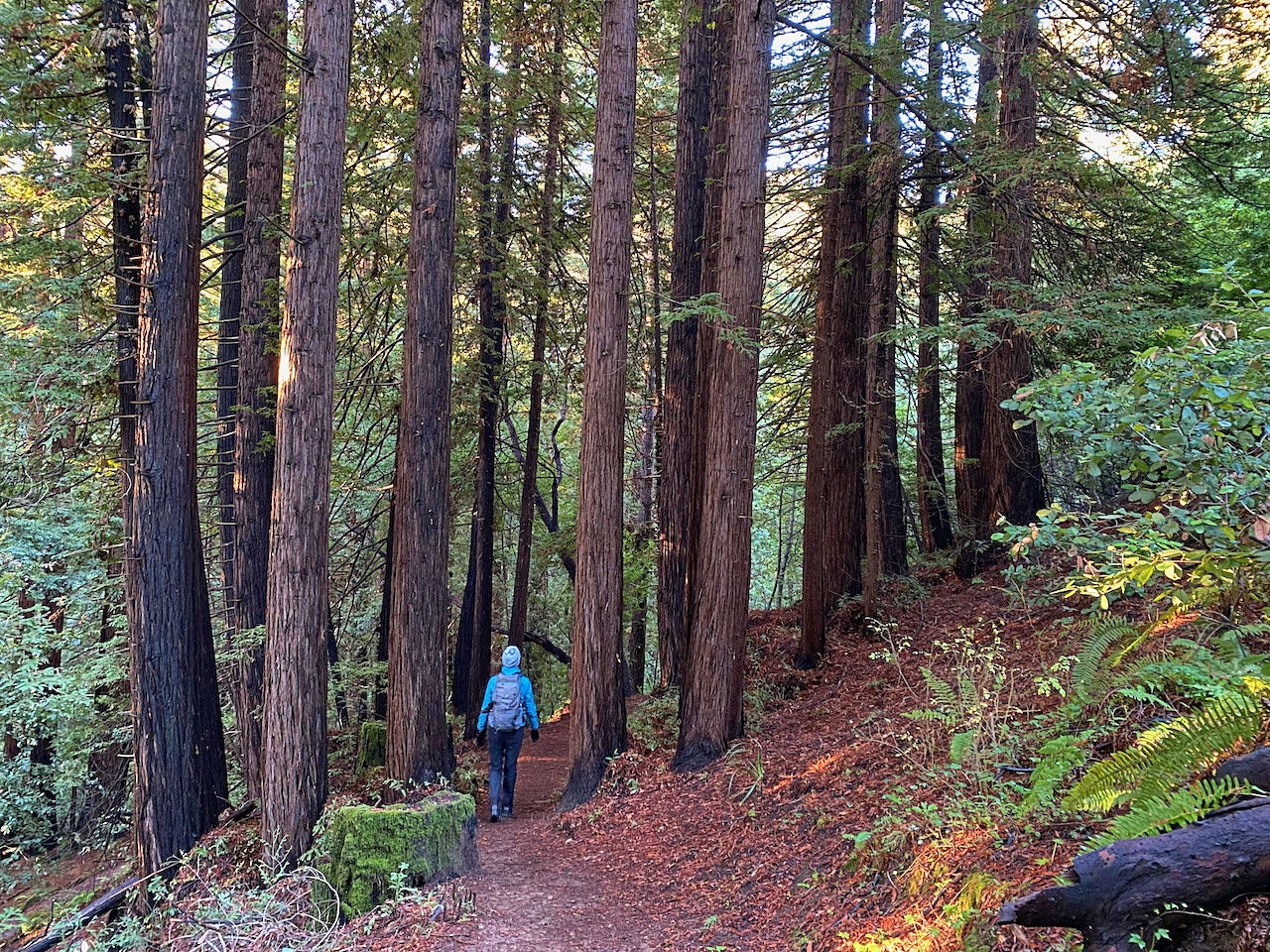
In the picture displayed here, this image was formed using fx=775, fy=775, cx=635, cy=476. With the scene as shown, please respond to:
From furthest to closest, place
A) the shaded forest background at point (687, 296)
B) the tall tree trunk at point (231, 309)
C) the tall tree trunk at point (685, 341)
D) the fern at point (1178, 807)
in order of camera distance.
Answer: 1. the tall tree trunk at point (231, 309)
2. the tall tree trunk at point (685, 341)
3. the shaded forest background at point (687, 296)
4. the fern at point (1178, 807)

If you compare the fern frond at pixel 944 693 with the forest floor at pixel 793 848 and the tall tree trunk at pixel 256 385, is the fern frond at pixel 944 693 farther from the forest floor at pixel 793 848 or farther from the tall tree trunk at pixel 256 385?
the tall tree trunk at pixel 256 385

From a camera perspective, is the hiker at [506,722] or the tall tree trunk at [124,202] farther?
the hiker at [506,722]

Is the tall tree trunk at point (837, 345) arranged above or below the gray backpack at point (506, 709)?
above

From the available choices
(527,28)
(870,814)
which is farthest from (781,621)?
(527,28)

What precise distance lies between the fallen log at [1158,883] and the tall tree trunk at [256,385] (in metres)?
9.63

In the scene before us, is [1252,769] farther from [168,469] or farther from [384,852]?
[168,469]

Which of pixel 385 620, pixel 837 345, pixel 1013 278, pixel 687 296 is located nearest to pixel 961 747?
pixel 1013 278

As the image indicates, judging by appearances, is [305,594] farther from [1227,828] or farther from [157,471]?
[1227,828]

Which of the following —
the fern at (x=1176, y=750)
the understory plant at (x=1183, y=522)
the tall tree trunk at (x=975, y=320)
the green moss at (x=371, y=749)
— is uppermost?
the tall tree trunk at (x=975, y=320)

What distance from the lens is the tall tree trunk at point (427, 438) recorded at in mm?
9156

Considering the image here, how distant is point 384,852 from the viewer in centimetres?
634

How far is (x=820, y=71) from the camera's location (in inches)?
436

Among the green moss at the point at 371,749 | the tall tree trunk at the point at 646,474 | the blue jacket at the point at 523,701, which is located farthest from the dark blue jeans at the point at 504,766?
the tall tree trunk at the point at 646,474

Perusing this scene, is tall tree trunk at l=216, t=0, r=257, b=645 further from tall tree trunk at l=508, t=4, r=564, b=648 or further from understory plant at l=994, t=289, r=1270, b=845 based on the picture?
understory plant at l=994, t=289, r=1270, b=845
